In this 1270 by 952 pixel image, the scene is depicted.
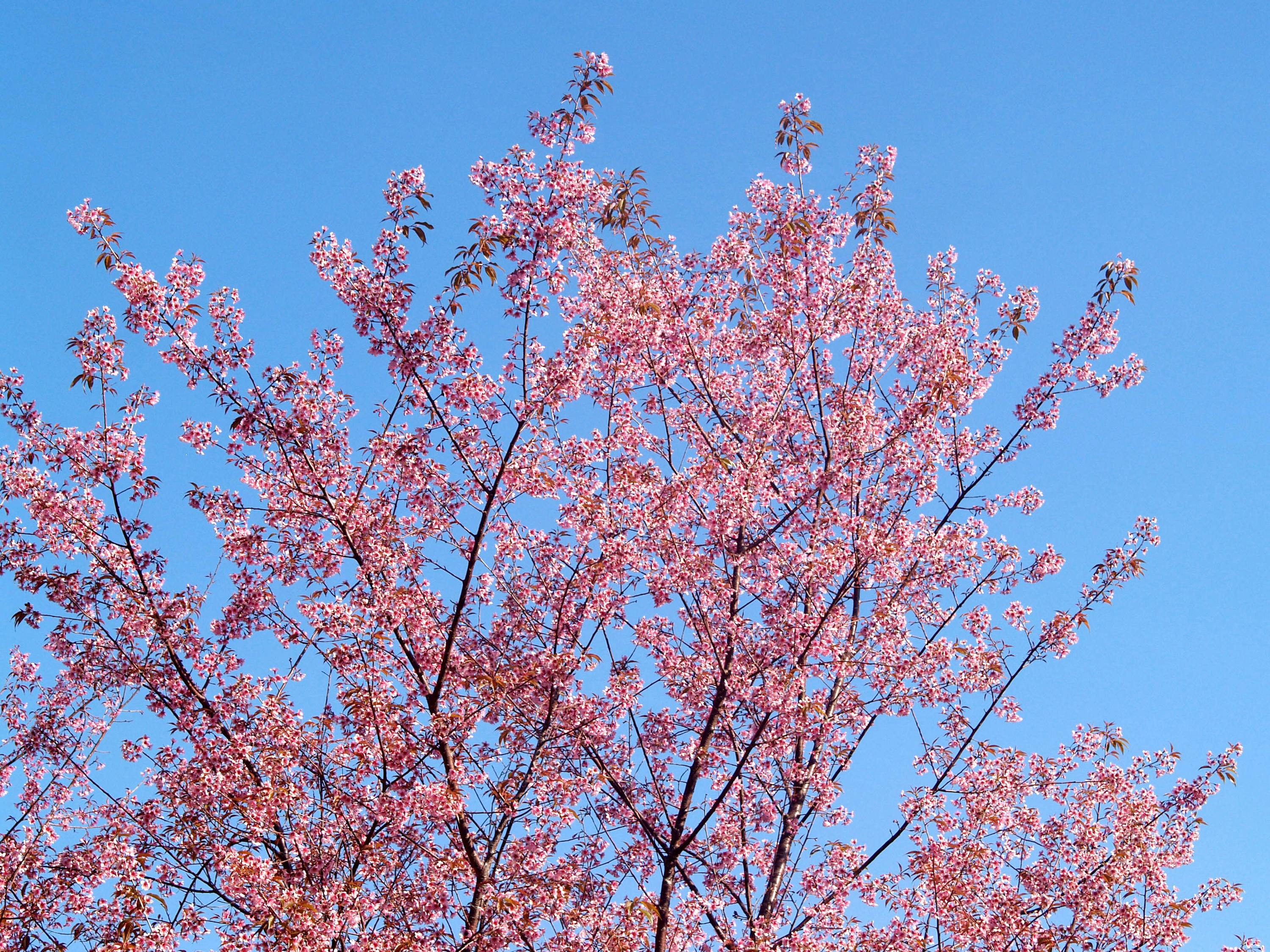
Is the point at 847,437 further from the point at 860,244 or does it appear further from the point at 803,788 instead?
the point at 803,788

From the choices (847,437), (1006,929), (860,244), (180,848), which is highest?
(860,244)

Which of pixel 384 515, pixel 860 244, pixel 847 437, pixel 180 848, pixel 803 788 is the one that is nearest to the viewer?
pixel 180 848

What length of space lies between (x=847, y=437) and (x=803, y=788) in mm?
3773

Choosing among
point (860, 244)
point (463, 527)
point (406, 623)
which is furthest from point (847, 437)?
point (406, 623)

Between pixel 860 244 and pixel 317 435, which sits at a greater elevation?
pixel 860 244

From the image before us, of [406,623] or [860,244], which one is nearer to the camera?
[406,623]

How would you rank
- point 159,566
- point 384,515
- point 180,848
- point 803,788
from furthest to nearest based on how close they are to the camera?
1. point 803,788
2. point 384,515
3. point 159,566
4. point 180,848

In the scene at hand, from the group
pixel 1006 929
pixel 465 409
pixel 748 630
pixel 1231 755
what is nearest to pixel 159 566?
pixel 465 409

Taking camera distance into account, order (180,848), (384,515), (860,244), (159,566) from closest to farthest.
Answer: (180,848)
(159,566)
(384,515)
(860,244)

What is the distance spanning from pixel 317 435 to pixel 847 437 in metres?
5.59

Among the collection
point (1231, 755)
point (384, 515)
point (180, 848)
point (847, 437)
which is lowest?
point (180, 848)

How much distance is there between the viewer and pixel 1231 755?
31.4ft

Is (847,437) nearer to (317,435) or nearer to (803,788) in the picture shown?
(803,788)

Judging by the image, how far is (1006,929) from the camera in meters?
8.74
